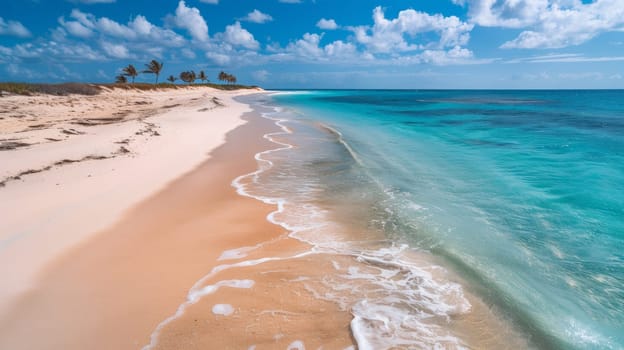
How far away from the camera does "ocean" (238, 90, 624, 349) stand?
383 centimetres

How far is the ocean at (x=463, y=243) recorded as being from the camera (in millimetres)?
3834

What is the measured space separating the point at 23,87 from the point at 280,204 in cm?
3849

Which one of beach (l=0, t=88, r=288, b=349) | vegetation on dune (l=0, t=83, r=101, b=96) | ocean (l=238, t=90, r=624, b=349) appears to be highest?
vegetation on dune (l=0, t=83, r=101, b=96)

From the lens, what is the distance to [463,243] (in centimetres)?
582

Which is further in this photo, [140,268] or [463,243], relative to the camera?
[463,243]

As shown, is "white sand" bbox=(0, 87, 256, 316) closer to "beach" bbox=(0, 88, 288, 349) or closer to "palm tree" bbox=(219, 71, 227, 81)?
"beach" bbox=(0, 88, 288, 349)

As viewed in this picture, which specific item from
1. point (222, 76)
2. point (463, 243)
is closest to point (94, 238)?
point (463, 243)

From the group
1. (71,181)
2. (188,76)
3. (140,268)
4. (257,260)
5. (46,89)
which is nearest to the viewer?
(140,268)

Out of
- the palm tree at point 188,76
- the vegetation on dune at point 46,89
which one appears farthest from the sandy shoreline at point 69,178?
the palm tree at point 188,76

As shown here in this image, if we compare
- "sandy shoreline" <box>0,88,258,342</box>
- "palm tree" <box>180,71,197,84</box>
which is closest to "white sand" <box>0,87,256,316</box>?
"sandy shoreline" <box>0,88,258,342</box>

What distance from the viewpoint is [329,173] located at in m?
10.3

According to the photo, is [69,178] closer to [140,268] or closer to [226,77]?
[140,268]

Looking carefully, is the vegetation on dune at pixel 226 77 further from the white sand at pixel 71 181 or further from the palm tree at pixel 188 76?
the white sand at pixel 71 181

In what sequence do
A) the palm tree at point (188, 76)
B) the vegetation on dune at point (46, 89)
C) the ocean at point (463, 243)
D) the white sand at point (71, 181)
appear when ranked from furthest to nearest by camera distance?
1. the palm tree at point (188, 76)
2. the vegetation on dune at point (46, 89)
3. the white sand at point (71, 181)
4. the ocean at point (463, 243)
